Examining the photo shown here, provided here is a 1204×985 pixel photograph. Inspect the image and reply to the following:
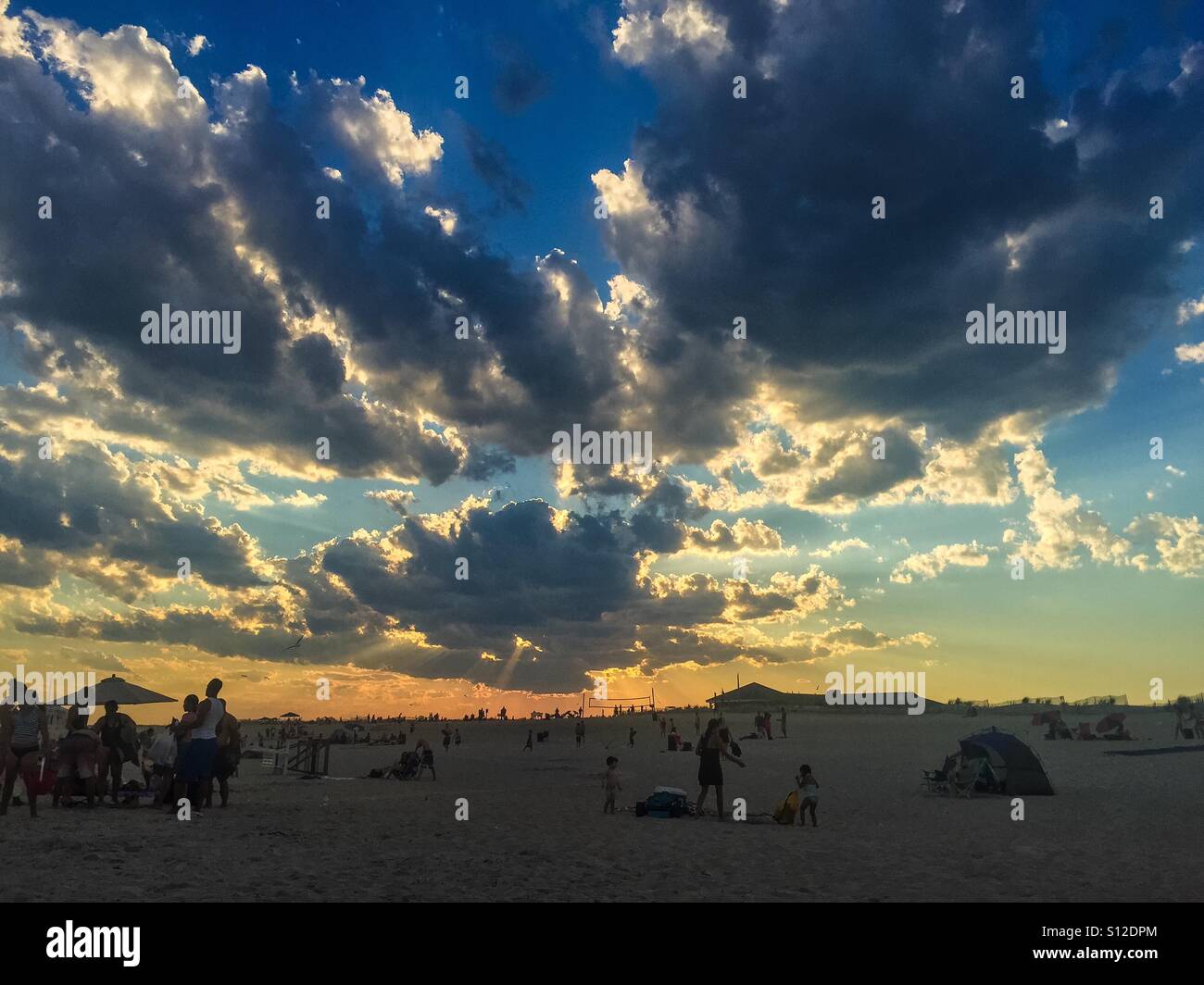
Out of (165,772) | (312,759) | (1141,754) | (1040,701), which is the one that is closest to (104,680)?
(312,759)

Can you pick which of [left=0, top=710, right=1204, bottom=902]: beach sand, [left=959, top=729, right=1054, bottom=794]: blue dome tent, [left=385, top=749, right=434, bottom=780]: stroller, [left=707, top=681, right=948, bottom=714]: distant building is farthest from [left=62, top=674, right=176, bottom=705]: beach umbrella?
[left=707, top=681, right=948, bottom=714]: distant building

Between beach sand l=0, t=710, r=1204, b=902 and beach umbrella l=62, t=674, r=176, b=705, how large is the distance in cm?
372

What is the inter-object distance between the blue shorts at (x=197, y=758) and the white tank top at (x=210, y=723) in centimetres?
11

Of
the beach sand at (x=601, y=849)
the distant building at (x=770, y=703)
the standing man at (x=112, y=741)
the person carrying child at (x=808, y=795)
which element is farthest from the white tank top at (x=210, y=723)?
the distant building at (x=770, y=703)

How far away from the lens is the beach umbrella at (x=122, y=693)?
2495cm

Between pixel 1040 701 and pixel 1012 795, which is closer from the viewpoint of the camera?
pixel 1012 795

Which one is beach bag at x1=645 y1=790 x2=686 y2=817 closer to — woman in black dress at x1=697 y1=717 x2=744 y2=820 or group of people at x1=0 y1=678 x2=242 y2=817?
woman in black dress at x1=697 y1=717 x2=744 y2=820

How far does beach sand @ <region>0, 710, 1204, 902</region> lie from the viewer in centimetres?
985

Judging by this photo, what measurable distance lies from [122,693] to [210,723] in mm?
13815

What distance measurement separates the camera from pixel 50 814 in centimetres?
1466

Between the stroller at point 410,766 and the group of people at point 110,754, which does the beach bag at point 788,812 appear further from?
the stroller at point 410,766

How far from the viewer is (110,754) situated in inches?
657
